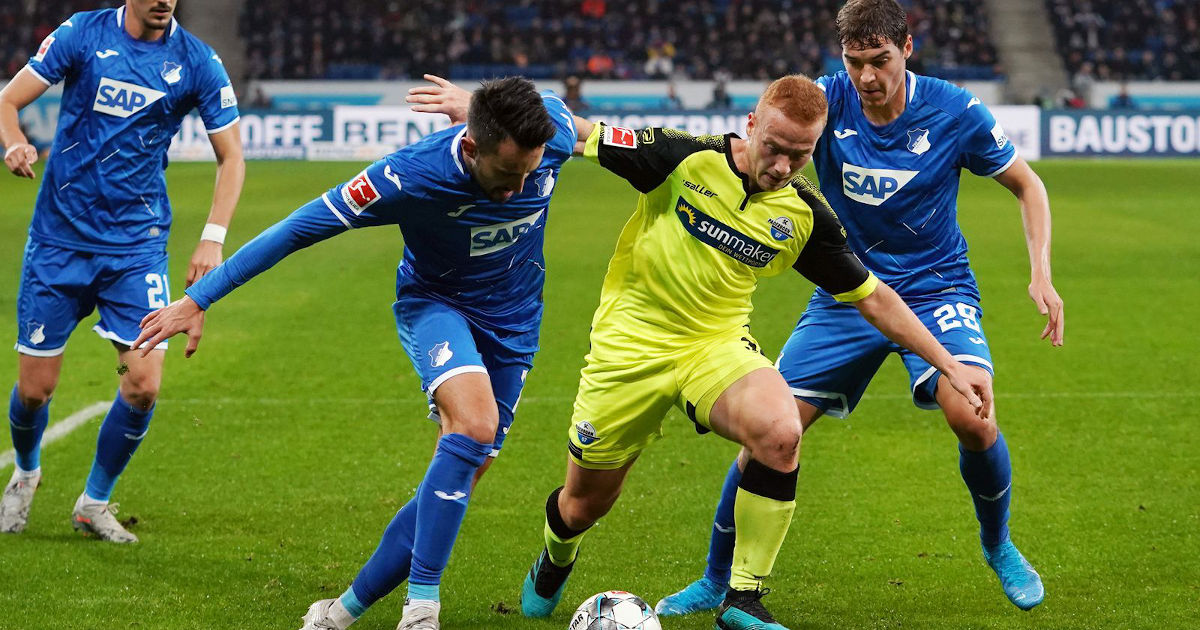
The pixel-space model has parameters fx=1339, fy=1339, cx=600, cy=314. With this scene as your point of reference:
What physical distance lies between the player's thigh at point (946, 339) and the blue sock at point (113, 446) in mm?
3242

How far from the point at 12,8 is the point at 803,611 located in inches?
1525

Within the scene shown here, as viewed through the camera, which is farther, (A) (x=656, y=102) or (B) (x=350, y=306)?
(A) (x=656, y=102)

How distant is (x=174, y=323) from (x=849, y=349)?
2529 mm

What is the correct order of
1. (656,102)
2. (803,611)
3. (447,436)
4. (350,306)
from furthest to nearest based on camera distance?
1. (656,102)
2. (350,306)
3. (803,611)
4. (447,436)

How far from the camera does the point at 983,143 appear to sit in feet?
17.3

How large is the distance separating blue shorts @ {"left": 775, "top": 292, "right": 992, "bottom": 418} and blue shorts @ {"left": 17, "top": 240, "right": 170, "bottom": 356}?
2.73 m

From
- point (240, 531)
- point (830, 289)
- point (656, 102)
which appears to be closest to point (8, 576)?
point (240, 531)

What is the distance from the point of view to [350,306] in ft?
39.6

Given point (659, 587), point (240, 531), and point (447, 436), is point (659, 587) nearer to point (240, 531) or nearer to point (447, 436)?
point (447, 436)

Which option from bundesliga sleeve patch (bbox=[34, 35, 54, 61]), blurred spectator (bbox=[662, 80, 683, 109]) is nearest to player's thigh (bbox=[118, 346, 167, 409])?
bundesliga sleeve patch (bbox=[34, 35, 54, 61])

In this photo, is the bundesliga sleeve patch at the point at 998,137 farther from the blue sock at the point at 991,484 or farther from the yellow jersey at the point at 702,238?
the blue sock at the point at 991,484

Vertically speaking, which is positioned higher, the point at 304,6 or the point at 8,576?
the point at 8,576

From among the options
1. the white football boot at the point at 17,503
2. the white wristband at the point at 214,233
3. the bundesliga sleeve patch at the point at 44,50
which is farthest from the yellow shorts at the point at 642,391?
the bundesliga sleeve patch at the point at 44,50

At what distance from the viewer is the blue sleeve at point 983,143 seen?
17.3ft
